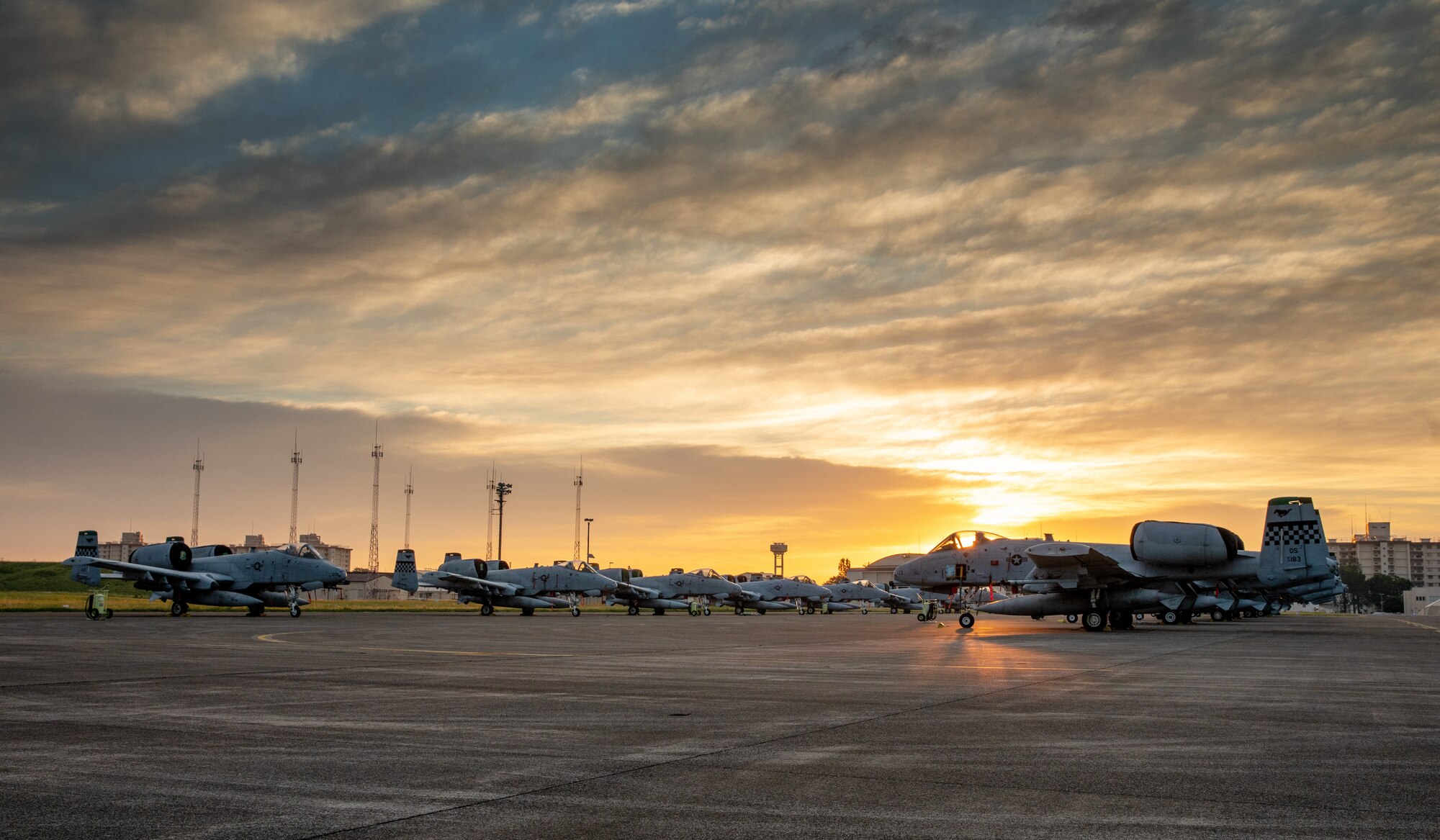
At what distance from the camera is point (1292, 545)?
41.3m

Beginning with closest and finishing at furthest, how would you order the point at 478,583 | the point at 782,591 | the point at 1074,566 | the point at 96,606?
the point at 1074,566
the point at 96,606
the point at 478,583
the point at 782,591

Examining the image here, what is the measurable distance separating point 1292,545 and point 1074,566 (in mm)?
11661

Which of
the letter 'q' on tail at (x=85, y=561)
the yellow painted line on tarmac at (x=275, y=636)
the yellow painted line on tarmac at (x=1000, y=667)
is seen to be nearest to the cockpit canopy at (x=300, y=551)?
the letter 'q' on tail at (x=85, y=561)

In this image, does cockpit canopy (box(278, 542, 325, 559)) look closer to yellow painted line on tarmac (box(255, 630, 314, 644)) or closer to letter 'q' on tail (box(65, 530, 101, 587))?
letter 'q' on tail (box(65, 530, 101, 587))

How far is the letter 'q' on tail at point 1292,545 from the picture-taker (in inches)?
1587

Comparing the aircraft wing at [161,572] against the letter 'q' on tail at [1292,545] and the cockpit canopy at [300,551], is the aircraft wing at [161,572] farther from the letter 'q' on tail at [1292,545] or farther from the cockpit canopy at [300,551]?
the letter 'q' on tail at [1292,545]

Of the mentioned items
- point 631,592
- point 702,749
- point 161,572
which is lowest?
point 631,592

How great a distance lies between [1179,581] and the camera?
38.4 meters

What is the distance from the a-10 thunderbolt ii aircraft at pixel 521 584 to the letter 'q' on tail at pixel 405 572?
3.4 inches

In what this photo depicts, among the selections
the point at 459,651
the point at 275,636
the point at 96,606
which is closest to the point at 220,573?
the point at 96,606

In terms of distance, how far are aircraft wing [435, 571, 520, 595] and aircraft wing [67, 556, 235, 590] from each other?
16535 mm

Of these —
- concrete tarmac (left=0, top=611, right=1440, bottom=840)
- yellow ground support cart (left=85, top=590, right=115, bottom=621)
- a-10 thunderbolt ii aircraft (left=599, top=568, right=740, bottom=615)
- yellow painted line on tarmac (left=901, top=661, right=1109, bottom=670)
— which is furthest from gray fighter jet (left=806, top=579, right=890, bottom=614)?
concrete tarmac (left=0, top=611, right=1440, bottom=840)

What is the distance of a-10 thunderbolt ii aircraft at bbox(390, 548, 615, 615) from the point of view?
6284 centimetres

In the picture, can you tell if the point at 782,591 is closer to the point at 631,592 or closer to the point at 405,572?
the point at 631,592
